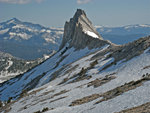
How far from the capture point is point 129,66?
37156mm

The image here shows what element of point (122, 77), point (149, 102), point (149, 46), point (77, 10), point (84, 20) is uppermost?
point (77, 10)

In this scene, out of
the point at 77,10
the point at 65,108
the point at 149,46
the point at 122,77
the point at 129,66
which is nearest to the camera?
the point at 65,108

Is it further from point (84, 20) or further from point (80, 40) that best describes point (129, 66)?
point (84, 20)

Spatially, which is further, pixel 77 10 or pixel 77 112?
pixel 77 10

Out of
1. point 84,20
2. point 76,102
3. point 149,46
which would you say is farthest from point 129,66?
point 84,20

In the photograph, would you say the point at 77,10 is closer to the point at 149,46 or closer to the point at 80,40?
the point at 80,40

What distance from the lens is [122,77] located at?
3256 centimetres

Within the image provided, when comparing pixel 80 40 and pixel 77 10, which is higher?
pixel 77 10

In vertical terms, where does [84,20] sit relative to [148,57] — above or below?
above

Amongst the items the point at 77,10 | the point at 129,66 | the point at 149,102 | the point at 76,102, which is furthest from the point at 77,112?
the point at 77,10

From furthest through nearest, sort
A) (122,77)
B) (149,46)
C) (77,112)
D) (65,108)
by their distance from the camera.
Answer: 1. (149,46)
2. (122,77)
3. (65,108)
4. (77,112)

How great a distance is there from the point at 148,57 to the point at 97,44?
56.9m

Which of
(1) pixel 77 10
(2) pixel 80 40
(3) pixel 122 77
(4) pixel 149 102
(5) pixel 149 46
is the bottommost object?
Result: (4) pixel 149 102

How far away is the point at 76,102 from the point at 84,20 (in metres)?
134
